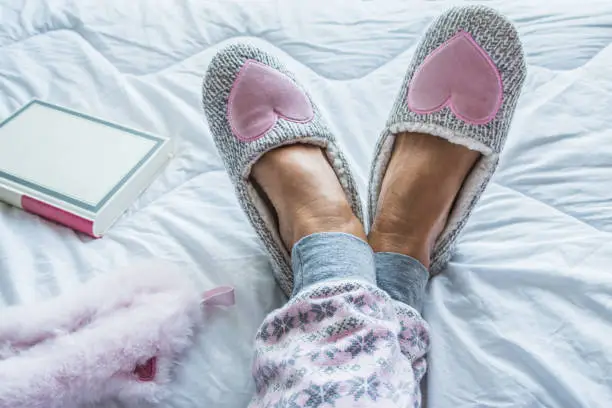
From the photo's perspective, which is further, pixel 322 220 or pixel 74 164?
pixel 74 164

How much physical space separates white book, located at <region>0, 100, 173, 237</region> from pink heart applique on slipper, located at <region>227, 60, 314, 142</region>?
0.38ft

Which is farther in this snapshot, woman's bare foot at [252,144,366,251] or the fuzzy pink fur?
woman's bare foot at [252,144,366,251]

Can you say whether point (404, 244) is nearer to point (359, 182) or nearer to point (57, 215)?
point (359, 182)

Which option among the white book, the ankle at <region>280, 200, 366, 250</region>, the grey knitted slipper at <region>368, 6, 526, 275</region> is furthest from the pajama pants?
the white book

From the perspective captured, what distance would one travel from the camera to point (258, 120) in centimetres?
74

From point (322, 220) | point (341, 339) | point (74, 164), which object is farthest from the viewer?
point (74, 164)

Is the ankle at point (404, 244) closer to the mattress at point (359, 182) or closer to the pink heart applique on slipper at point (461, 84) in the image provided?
the mattress at point (359, 182)

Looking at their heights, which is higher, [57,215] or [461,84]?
[461,84]

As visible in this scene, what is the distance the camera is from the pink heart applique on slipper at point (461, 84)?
2.31 ft

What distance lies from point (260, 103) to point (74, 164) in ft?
0.83

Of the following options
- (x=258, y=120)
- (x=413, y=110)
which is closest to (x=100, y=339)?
(x=258, y=120)

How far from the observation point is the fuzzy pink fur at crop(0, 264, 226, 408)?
532 mm

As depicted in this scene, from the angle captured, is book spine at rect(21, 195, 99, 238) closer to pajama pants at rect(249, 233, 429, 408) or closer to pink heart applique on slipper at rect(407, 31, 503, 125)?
pajama pants at rect(249, 233, 429, 408)

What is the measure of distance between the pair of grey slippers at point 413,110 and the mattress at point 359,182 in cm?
4
